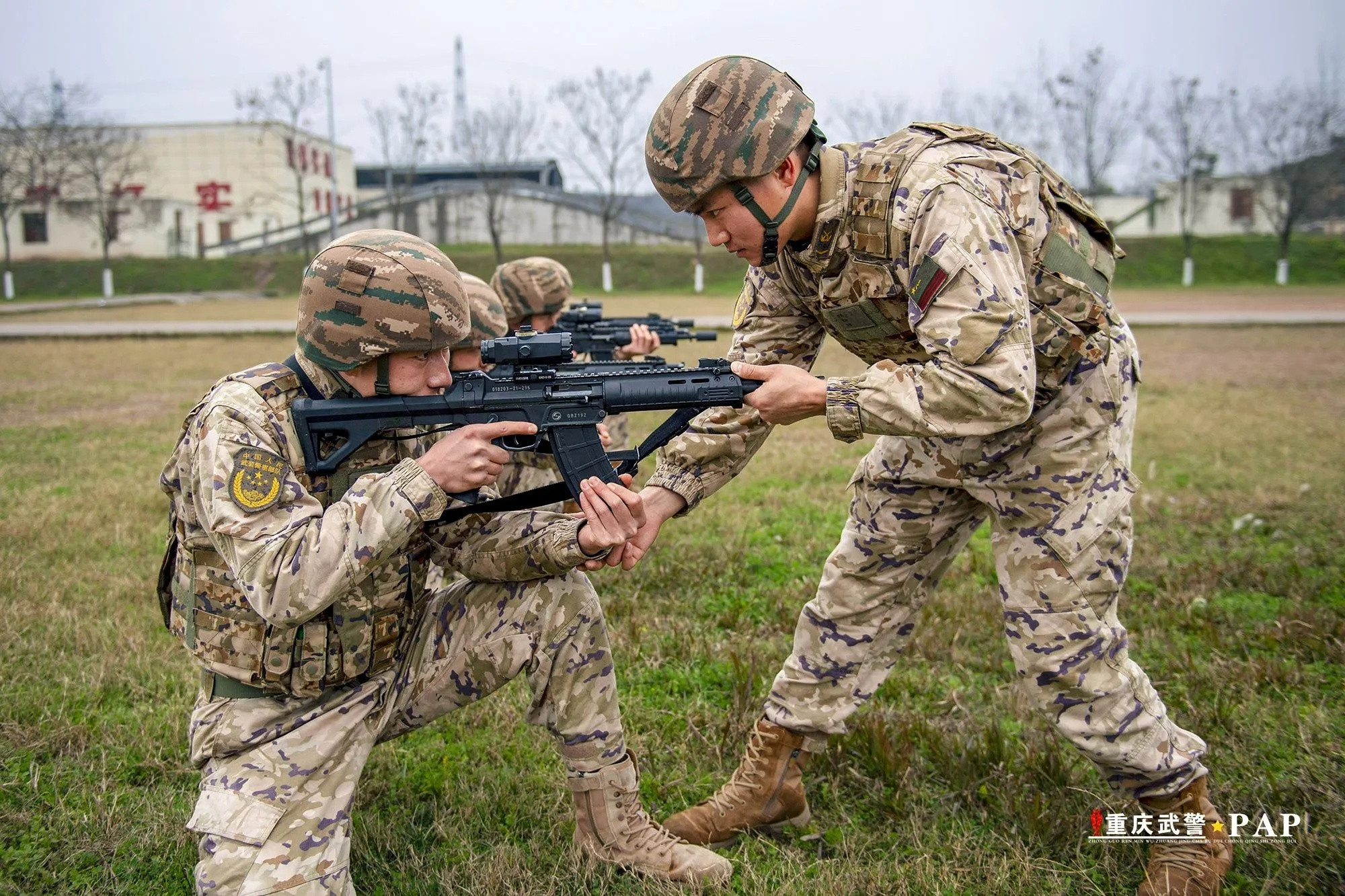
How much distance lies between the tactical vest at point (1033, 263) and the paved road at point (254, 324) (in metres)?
19.9

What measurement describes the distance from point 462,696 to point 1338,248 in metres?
52.8

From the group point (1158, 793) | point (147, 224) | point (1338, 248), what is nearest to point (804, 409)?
point (1158, 793)

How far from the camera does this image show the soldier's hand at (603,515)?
324 centimetres

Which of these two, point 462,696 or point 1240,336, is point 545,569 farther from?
point 1240,336

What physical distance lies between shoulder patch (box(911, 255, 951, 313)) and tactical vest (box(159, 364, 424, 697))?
5.90ft

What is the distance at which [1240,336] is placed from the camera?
22750 millimetres

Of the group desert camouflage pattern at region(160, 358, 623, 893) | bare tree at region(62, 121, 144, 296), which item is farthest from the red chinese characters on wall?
desert camouflage pattern at region(160, 358, 623, 893)

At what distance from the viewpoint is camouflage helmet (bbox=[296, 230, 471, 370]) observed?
10.0ft

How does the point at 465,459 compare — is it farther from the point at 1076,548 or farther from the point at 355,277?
the point at 1076,548

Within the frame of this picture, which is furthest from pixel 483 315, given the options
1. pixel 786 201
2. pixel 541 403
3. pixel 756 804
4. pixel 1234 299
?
pixel 1234 299

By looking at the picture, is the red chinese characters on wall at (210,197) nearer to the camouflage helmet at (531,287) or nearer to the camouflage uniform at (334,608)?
the camouflage helmet at (531,287)

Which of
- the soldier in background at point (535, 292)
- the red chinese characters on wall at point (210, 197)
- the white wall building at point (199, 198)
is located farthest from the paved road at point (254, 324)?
the red chinese characters on wall at point (210, 197)

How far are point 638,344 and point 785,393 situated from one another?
535 cm

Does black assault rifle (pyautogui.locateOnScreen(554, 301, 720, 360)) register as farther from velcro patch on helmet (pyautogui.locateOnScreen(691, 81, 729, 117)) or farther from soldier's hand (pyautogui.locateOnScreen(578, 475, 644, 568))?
velcro patch on helmet (pyautogui.locateOnScreen(691, 81, 729, 117))
